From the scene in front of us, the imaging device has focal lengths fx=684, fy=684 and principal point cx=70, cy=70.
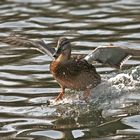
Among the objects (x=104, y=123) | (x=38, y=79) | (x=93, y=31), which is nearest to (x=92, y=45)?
(x=93, y=31)

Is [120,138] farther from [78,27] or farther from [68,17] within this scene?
[68,17]

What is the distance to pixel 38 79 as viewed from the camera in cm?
1185

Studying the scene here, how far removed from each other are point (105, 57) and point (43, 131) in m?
2.18

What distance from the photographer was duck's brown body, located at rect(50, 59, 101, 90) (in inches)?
430

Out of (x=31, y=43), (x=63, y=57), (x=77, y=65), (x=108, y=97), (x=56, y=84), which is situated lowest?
(x=108, y=97)

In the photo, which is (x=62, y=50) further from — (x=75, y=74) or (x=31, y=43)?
(x=31, y=43)

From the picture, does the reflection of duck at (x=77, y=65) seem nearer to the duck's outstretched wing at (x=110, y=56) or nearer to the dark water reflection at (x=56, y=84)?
the duck's outstretched wing at (x=110, y=56)

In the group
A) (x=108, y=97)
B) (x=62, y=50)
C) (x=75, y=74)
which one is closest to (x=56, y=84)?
(x=75, y=74)

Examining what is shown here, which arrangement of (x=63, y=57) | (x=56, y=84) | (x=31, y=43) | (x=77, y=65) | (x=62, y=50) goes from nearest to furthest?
(x=62, y=50), (x=63, y=57), (x=77, y=65), (x=31, y=43), (x=56, y=84)

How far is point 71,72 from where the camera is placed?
11.1 meters

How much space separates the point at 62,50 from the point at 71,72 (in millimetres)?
483

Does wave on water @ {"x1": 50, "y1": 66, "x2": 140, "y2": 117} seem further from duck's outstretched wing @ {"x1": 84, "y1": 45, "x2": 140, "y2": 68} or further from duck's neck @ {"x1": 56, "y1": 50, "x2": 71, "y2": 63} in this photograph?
duck's neck @ {"x1": 56, "y1": 50, "x2": 71, "y2": 63}

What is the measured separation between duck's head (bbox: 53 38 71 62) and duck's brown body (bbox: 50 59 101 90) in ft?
0.27

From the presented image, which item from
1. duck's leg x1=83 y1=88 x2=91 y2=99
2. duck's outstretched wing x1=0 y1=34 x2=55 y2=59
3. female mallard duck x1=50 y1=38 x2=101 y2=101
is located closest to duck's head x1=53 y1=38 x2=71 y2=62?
female mallard duck x1=50 y1=38 x2=101 y2=101
